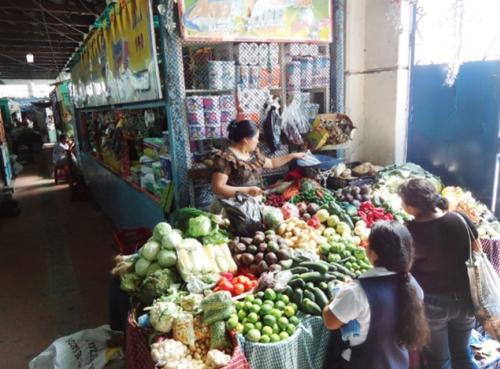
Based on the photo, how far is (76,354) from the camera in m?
2.89

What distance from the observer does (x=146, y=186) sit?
512 cm

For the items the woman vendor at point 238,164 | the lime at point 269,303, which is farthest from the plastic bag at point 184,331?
the woman vendor at point 238,164

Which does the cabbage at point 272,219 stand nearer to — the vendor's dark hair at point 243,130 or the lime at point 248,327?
the vendor's dark hair at point 243,130

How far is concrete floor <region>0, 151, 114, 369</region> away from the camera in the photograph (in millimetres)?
3947

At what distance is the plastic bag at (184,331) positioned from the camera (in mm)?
2238

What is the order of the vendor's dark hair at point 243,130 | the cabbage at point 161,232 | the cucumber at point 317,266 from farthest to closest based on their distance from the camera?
the vendor's dark hair at point 243,130
the cabbage at point 161,232
the cucumber at point 317,266

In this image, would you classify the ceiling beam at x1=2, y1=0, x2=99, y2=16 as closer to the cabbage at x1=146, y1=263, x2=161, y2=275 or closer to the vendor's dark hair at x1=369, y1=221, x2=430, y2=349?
the cabbage at x1=146, y1=263, x2=161, y2=275

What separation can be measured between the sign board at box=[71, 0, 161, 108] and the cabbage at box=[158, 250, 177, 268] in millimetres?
1636

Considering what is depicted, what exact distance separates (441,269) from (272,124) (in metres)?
2.31

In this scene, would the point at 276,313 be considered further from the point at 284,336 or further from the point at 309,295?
the point at 309,295

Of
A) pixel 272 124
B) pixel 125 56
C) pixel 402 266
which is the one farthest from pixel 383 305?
pixel 125 56

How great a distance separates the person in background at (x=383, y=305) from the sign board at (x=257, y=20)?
2.63 meters

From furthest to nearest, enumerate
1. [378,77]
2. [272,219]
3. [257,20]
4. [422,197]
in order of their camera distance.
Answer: [378,77]
[257,20]
[272,219]
[422,197]

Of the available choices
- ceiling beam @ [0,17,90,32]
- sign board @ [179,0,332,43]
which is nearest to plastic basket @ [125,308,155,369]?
sign board @ [179,0,332,43]
